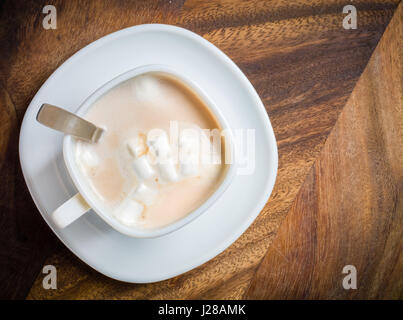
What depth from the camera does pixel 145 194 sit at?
25.8 inches

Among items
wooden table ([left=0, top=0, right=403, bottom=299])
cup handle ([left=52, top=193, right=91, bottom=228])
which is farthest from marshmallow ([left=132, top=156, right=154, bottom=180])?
wooden table ([left=0, top=0, right=403, bottom=299])

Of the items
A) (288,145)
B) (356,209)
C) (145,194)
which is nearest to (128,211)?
(145,194)

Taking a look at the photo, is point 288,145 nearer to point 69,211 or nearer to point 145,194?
point 145,194

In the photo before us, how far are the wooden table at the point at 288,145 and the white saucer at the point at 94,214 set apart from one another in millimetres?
112

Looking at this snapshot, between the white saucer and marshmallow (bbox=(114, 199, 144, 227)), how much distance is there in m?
0.09

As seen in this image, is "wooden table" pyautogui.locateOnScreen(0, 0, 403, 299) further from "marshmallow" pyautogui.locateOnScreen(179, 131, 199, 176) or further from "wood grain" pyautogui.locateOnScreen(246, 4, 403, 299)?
"marshmallow" pyautogui.locateOnScreen(179, 131, 199, 176)

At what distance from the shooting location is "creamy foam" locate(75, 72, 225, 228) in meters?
0.64

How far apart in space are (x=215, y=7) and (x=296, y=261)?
2.22ft

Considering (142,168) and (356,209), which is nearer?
(142,168)

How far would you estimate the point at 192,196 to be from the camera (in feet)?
2.20

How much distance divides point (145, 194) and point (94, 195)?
96mm

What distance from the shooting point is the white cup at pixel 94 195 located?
58cm
